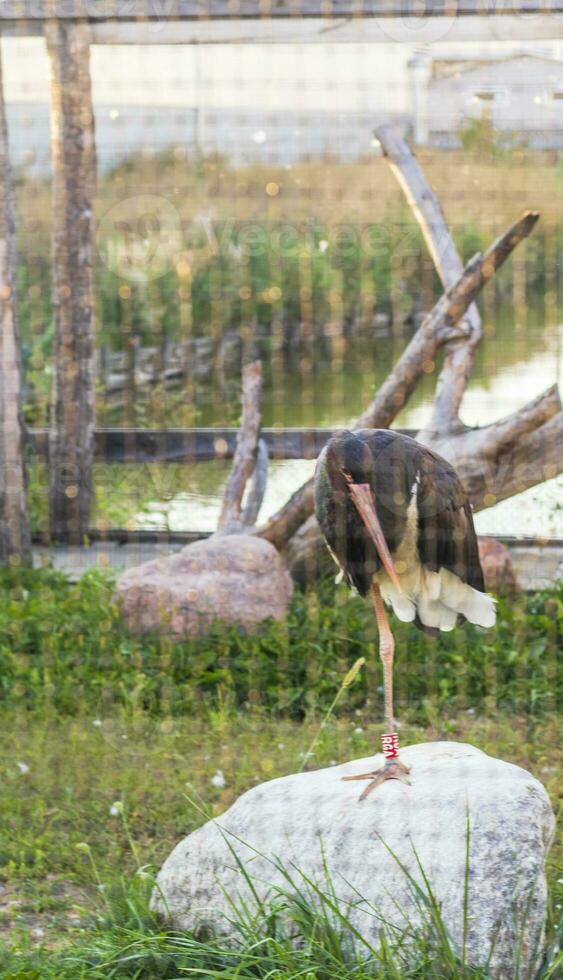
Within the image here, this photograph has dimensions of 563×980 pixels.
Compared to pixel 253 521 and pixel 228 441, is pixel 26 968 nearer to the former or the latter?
pixel 253 521

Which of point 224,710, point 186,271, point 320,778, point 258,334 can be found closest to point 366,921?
point 320,778

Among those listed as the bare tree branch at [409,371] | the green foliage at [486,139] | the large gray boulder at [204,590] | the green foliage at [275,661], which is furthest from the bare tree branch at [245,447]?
the green foliage at [486,139]

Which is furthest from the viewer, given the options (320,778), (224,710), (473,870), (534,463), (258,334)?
(258,334)

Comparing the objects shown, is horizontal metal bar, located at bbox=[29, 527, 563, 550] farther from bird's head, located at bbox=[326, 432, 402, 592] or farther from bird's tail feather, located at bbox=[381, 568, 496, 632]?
bird's head, located at bbox=[326, 432, 402, 592]

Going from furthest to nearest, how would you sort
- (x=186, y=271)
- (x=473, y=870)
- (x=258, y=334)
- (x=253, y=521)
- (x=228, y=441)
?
1. (x=258, y=334)
2. (x=186, y=271)
3. (x=228, y=441)
4. (x=253, y=521)
5. (x=473, y=870)

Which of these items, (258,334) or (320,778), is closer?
(320,778)

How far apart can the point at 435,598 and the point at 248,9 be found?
7.75ft

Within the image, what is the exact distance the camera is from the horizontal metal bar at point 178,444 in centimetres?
507

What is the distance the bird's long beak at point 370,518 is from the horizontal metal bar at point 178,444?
2.47 metres

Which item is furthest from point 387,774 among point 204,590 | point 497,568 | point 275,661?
point 497,568

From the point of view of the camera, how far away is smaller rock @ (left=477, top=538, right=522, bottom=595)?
429cm

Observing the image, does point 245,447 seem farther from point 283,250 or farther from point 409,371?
point 283,250

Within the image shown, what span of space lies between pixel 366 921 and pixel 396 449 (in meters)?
0.92

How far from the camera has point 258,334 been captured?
9.41m
